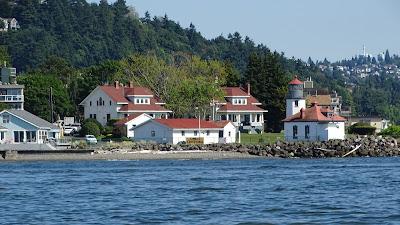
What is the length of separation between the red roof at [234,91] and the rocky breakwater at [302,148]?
2264 cm

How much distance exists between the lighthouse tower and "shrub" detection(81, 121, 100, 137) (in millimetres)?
15939

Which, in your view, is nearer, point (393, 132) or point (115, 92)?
point (393, 132)

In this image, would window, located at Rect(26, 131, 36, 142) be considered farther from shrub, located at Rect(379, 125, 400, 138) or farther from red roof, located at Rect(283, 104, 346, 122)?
shrub, located at Rect(379, 125, 400, 138)

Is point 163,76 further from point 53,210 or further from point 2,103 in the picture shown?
point 53,210

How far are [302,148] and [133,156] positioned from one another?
43.8 feet

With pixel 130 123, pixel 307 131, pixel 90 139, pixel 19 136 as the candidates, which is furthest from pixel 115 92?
pixel 307 131

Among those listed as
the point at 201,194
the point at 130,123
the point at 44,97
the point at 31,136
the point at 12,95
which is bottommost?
the point at 201,194

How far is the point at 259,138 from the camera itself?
97.1 metres

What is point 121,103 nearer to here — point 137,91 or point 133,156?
point 137,91

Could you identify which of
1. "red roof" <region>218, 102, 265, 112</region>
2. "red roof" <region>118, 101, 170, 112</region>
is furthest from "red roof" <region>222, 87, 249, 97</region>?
"red roof" <region>118, 101, 170, 112</region>

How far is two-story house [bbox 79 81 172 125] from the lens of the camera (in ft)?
342

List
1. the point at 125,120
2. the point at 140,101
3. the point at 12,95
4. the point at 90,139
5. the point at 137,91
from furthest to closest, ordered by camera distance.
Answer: the point at 137,91 → the point at 140,101 → the point at 12,95 → the point at 125,120 → the point at 90,139

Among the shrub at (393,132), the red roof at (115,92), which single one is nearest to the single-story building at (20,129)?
the red roof at (115,92)

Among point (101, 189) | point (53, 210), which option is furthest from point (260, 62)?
A: point (53, 210)
